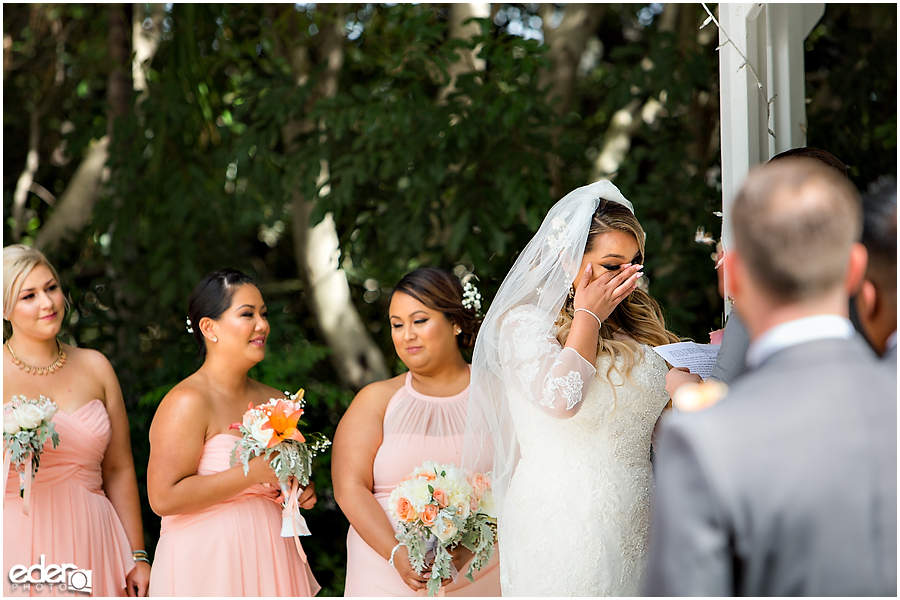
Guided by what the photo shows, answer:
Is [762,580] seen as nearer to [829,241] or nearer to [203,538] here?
[829,241]

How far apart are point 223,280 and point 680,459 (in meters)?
2.79

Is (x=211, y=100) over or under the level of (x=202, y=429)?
over

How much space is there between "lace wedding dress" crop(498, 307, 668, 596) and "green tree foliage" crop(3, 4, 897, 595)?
2.25 m

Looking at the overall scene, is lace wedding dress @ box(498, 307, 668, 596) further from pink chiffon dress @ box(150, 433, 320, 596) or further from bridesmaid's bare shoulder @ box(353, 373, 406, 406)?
pink chiffon dress @ box(150, 433, 320, 596)

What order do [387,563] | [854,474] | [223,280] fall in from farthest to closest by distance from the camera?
[223,280] → [387,563] → [854,474]

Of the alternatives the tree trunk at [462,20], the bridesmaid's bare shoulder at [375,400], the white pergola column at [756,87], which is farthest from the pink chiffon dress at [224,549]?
the tree trunk at [462,20]

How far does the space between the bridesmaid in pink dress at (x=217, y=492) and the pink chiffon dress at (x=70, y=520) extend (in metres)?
0.29

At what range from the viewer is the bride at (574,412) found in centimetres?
287

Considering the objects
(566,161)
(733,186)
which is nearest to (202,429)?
(733,186)

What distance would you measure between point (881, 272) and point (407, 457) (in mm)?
2329

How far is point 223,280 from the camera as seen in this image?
3.79 metres

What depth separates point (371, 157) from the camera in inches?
216

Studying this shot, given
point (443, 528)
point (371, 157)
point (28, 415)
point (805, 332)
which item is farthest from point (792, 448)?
point (371, 157)

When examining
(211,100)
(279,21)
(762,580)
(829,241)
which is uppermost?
(279,21)
